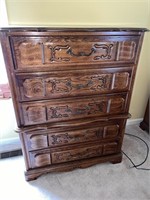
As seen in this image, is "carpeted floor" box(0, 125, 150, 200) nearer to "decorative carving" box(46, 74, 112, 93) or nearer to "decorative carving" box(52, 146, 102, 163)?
"decorative carving" box(52, 146, 102, 163)

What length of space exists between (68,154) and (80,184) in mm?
274

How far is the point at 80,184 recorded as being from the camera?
1.43m

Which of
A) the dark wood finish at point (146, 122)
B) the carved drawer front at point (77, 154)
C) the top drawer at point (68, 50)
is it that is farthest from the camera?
the dark wood finish at point (146, 122)

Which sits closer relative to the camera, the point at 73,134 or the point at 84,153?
the point at 73,134

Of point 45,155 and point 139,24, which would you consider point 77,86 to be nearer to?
point 45,155

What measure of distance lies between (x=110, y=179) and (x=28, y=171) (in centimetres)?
70

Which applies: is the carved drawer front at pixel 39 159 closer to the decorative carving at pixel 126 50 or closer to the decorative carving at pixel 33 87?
the decorative carving at pixel 33 87

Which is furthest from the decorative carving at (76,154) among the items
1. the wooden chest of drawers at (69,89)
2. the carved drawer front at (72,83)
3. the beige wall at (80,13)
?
the beige wall at (80,13)

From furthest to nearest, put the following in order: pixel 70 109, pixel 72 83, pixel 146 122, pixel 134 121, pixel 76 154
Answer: pixel 134 121 < pixel 146 122 < pixel 76 154 < pixel 70 109 < pixel 72 83

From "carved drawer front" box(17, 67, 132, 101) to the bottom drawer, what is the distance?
0.50 metres

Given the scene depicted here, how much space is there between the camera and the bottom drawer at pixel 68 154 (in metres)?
1.35

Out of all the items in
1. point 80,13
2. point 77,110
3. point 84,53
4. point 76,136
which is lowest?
point 76,136

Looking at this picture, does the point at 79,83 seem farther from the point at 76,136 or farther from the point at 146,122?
the point at 146,122

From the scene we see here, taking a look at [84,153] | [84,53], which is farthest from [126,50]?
[84,153]
